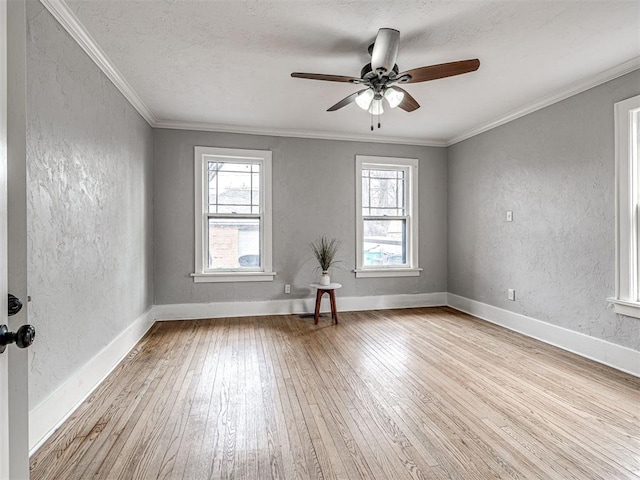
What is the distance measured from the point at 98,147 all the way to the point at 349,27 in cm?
204

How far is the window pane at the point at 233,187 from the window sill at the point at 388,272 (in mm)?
1727

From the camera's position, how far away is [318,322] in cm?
433

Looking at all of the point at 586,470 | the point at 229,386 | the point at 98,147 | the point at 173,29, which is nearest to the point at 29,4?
the point at 173,29

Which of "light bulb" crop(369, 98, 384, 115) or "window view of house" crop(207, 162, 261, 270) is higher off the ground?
"light bulb" crop(369, 98, 384, 115)

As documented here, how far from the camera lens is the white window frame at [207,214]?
14.7 ft

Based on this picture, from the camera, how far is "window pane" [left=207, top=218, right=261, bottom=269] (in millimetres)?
4605

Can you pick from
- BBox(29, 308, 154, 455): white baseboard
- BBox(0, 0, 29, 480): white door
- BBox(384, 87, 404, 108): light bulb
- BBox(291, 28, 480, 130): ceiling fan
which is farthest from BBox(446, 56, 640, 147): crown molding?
BBox(29, 308, 154, 455): white baseboard

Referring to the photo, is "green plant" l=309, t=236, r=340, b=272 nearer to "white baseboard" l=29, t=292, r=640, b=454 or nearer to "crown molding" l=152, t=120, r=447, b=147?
"white baseboard" l=29, t=292, r=640, b=454

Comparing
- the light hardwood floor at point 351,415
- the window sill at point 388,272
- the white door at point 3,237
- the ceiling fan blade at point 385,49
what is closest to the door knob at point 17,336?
the white door at point 3,237

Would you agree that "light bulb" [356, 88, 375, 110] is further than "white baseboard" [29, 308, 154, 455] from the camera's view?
Yes

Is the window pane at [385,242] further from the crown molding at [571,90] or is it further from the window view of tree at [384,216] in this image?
the crown molding at [571,90]

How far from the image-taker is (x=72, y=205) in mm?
2232

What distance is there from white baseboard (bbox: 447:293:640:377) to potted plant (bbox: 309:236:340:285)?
1.97m

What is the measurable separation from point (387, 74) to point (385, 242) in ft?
9.79
